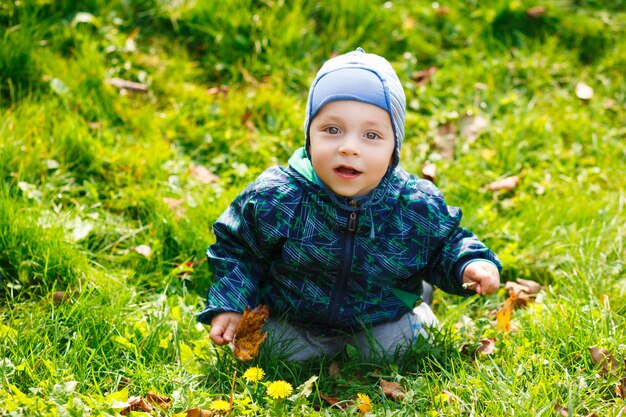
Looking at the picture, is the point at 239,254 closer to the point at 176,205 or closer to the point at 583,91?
the point at 176,205

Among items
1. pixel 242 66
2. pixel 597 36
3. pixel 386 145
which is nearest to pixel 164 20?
pixel 242 66

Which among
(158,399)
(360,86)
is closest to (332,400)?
(158,399)

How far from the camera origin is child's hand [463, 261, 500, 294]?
2703mm

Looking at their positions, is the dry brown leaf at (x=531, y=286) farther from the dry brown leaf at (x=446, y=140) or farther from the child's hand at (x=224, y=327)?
the child's hand at (x=224, y=327)

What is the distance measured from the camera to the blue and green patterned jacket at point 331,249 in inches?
109

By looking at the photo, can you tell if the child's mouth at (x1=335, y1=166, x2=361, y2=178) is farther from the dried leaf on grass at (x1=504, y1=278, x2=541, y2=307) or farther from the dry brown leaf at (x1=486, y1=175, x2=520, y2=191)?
the dry brown leaf at (x1=486, y1=175, x2=520, y2=191)

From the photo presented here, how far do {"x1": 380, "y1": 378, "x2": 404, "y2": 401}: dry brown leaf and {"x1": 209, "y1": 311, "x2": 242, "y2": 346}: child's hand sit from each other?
1.87ft

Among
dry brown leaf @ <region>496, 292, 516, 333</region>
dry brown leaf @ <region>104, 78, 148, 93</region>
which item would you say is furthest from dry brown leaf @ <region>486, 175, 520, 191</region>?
dry brown leaf @ <region>104, 78, 148, 93</region>

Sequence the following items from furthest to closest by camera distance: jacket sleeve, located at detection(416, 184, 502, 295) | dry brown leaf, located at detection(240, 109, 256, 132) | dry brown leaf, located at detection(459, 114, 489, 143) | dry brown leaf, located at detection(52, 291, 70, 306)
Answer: dry brown leaf, located at detection(459, 114, 489, 143)
dry brown leaf, located at detection(240, 109, 256, 132)
dry brown leaf, located at detection(52, 291, 70, 306)
jacket sleeve, located at detection(416, 184, 502, 295)

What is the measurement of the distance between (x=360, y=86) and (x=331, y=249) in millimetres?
617

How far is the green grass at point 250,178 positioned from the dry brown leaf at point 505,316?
0.05 metres

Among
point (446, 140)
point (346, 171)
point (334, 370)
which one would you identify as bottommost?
point (334, 370)

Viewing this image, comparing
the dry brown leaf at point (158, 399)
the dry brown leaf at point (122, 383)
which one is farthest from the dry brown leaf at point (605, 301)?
the dry brown leaf at point (122, 383)

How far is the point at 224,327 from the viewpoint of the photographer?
Result: 8.95ft
